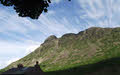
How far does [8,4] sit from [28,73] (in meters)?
31.5

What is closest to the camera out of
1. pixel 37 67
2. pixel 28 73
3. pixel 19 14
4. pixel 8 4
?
pixel 8 4

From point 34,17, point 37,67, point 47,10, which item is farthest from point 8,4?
point 37,67

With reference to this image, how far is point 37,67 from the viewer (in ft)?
174

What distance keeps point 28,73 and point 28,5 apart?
3158cm

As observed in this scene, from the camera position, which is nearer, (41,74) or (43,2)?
(43,2)

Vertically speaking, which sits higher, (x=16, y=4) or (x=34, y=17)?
(x=16, y=4)

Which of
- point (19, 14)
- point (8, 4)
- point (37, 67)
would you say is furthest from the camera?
point (37, 67)

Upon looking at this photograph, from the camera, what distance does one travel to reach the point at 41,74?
47.5 meters

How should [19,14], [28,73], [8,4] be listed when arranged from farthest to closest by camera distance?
[28,73] < [19,14] < [8,4]

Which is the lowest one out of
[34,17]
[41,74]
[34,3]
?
[41,74]

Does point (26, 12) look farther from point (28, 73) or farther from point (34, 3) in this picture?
point (28, 73)

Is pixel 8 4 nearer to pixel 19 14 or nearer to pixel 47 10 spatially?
pixel 19 14

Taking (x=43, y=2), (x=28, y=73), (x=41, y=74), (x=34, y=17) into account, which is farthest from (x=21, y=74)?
(x=43, y=2)

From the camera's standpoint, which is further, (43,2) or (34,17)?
(34,17)
